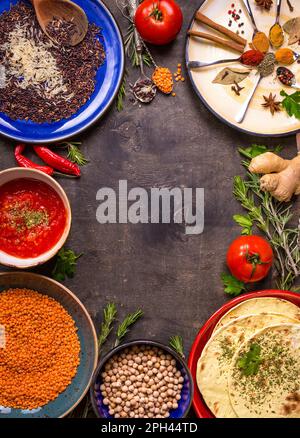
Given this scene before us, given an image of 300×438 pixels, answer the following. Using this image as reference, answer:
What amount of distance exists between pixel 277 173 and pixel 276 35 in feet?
2.34

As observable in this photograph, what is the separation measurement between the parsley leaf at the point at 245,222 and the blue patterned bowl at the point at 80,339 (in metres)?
0.92

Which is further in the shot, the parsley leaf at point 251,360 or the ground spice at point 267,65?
the ground spice at point 267,65

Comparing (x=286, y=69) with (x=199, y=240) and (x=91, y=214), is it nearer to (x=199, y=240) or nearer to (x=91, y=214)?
(x=199, y=240)

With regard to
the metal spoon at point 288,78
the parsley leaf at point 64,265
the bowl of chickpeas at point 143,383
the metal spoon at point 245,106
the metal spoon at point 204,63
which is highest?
the metal spoon at point 204,63

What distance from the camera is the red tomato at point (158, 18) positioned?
3.30 m

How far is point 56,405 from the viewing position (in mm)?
3277

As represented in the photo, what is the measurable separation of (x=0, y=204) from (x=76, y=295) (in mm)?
614

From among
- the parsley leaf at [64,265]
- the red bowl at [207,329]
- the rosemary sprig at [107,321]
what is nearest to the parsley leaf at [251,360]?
the red bowl at [207,329]

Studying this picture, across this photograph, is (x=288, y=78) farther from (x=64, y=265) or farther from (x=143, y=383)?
(x=143, y=383)

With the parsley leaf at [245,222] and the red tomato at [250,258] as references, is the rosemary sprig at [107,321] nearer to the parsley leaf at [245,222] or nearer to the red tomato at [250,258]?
the red tomato at [250,258]

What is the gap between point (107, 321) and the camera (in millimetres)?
3381

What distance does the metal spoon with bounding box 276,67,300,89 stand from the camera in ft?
11.3

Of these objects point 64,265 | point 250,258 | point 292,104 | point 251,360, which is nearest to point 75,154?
point 64,265

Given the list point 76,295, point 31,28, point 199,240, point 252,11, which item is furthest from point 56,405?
point 252,11
